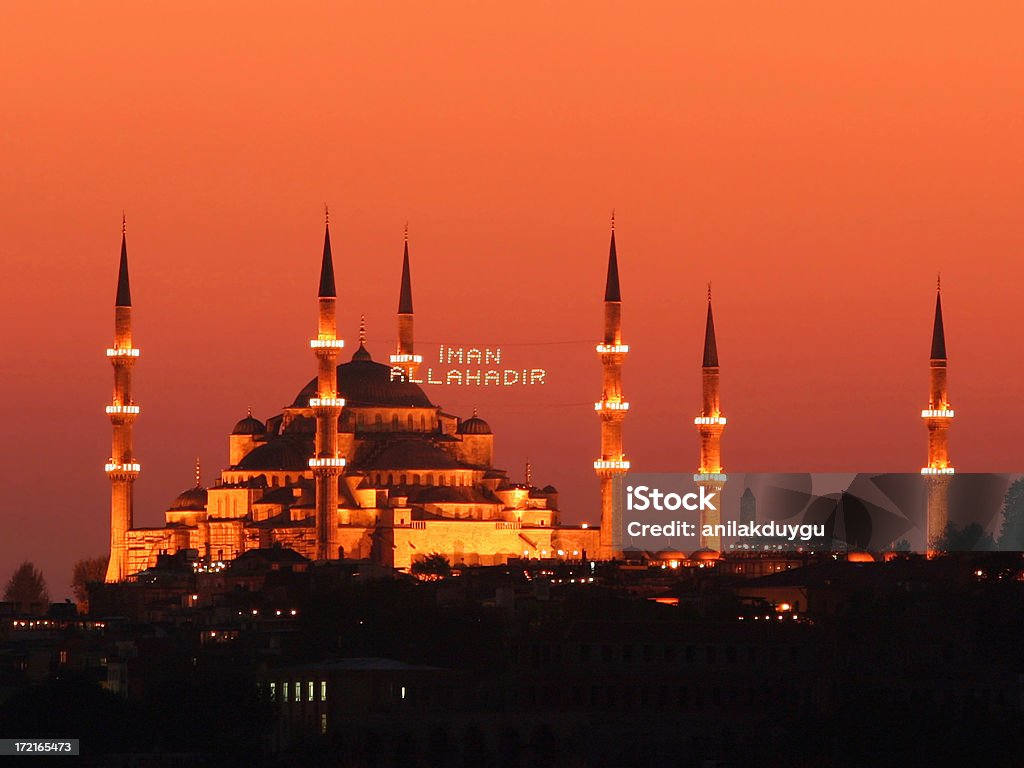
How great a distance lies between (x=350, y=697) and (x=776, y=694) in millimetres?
9586

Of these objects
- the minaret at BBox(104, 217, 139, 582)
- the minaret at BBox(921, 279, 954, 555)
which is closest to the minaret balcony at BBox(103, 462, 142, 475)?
the minaret at BBox(104, 217, 139, 582)

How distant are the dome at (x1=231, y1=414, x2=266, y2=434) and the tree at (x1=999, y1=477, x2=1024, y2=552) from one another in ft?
89.6

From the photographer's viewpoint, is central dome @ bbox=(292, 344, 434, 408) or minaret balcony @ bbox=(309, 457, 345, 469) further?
central dome @ bbox=(292, 344, 434, 408)

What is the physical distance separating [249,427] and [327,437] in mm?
14309

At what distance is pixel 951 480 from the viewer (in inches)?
5453

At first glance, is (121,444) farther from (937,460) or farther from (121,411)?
(937,460)

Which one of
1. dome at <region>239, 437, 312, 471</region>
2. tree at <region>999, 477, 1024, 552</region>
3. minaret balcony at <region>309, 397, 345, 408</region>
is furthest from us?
dome at <region>239, 437, 312, 471</region>

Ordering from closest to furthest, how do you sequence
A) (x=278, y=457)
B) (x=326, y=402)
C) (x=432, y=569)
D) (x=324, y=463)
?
1. (x=324, y=463)
2. (x=326, y=402)
3. (x=432, y=569)
4. (x=278, y=457)

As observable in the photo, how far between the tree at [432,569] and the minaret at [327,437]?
286 centimetres

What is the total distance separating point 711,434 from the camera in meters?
135

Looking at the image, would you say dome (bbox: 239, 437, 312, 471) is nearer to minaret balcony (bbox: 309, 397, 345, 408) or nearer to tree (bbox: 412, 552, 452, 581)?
minaret balcony (bbox: 309, 397, 345, 408)

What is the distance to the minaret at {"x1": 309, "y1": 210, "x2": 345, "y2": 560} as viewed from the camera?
13200 centimetres

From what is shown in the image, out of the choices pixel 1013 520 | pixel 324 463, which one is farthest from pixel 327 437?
pixel 1013 520

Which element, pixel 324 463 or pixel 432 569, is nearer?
pixel 324 463
